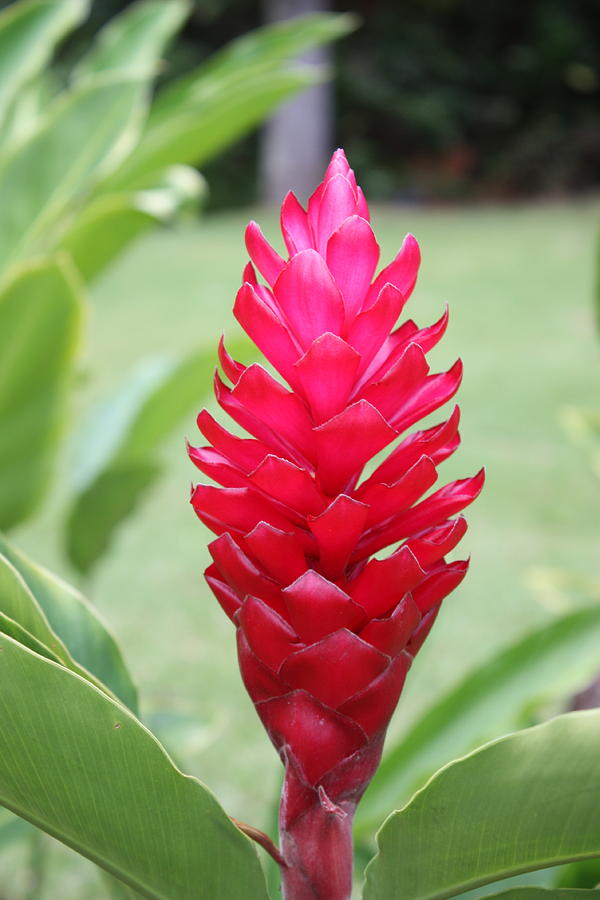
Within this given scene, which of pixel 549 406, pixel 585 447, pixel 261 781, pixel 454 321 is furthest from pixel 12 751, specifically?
pixel 454 321

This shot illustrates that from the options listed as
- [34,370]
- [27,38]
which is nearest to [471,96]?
[27,38]

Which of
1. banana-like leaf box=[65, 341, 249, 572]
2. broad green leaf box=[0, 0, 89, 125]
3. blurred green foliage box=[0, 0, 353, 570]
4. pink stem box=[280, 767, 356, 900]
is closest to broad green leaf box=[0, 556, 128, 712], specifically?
pink stem box=[280, 767, 356, 900]

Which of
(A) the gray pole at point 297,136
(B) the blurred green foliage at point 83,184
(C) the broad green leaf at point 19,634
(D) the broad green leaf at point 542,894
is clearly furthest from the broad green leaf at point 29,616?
(A) the gray pole at point 297,136

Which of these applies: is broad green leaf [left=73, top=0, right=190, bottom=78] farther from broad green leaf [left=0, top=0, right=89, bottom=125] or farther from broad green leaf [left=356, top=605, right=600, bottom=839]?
broad green leaf [left=356, top=605, right=600, bottom=839]

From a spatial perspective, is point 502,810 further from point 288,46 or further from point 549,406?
point 549,406

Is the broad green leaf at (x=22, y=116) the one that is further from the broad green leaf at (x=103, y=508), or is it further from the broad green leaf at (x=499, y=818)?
the broad green leaf at (x=499, y=818)

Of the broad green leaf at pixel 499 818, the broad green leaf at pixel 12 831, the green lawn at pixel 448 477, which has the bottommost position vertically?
the green lawn at pixel 448 477
